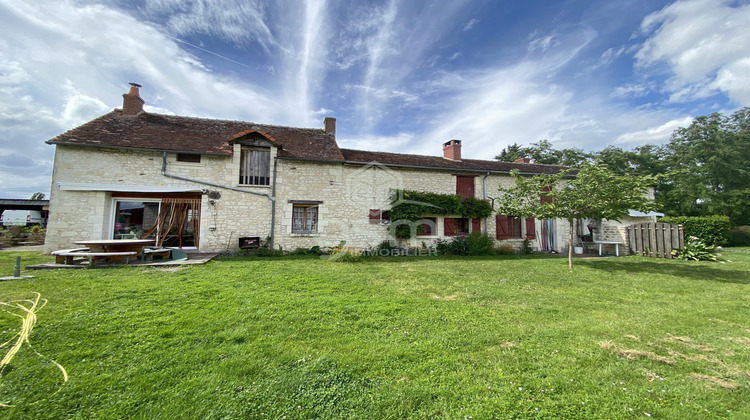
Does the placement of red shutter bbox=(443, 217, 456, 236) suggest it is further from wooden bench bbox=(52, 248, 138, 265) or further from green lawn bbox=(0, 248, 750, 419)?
wooden bench bbox=(52, 248, 138, 265)

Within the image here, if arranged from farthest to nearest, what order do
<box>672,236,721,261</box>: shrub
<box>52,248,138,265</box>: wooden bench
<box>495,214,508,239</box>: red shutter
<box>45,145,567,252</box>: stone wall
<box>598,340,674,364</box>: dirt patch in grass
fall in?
<box>495,214,508,239</box>: red shutter < <box>672,236,721,261</box>: shrub < <box>45,145,567,252</box>: stone wall < <box>52,248,138,265</box>: wooden bench < <box>598,340,674,364</box>: dirt patch in grass

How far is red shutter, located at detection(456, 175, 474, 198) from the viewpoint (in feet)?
43.9

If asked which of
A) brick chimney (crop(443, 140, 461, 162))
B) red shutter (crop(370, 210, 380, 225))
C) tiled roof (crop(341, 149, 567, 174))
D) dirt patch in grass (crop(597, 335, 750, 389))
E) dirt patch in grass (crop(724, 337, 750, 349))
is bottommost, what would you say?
dirt patch in grass (crop(597, 335, 750, 389))

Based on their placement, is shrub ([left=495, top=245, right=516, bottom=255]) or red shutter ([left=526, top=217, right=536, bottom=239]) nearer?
shrub ([left=495, top=245, right=516, bottom=255])

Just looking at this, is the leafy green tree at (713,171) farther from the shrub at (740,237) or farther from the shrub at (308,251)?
the shrub at (308,251)

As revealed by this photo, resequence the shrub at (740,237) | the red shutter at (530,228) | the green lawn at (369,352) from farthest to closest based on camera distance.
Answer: the shrub at (740,237) < the red shutter at (530,228) < the green lawn at (369,352)

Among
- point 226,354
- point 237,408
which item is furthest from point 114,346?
point 237,408

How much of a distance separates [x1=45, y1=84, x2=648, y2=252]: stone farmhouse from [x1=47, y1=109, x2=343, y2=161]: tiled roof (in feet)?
0.14

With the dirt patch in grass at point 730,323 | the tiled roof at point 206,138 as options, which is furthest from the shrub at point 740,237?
the dirt patch in grass at point 730,323

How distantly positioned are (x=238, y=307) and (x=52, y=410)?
2257 millimetres

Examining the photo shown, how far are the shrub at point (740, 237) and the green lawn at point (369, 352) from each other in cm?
1872

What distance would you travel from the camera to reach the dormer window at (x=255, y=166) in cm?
1086

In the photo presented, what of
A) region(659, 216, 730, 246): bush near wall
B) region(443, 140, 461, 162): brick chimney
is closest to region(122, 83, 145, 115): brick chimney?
region(443, 140, 461, 162): brick chimney

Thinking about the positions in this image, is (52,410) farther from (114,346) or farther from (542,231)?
(542,231)
